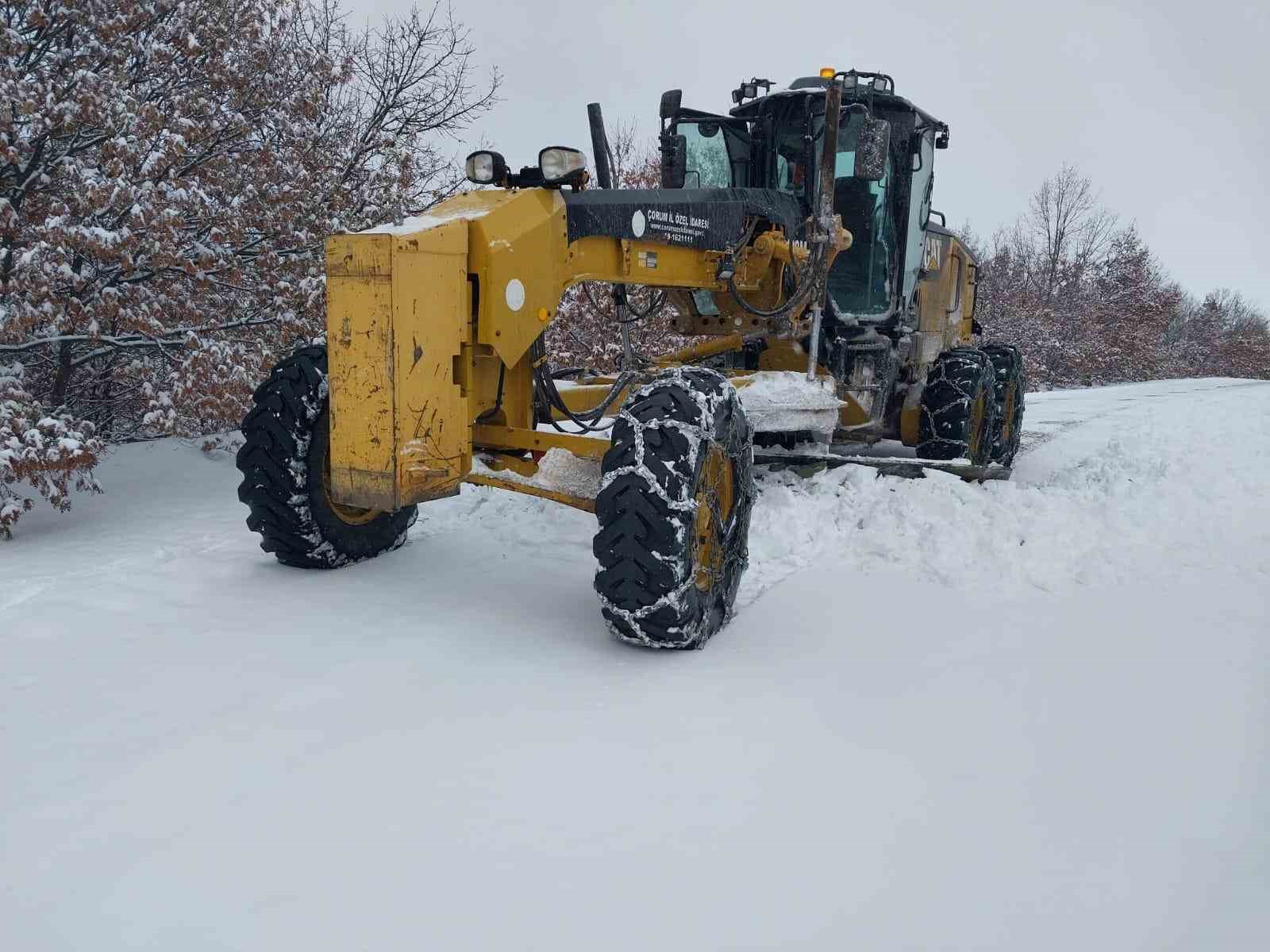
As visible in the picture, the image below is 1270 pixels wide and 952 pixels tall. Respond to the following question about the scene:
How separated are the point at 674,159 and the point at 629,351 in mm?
1787

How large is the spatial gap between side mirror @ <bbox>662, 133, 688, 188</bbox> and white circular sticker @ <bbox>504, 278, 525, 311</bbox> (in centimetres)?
322

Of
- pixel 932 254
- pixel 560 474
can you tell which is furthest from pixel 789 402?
pixel 932 254

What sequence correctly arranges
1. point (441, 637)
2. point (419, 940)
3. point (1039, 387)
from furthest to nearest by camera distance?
point (1039, 387) → point (441, 637) → point (419, 940)

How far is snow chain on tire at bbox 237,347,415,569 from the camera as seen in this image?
4.71 metres

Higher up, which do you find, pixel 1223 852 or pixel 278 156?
pixel 278 156

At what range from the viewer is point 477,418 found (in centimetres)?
470

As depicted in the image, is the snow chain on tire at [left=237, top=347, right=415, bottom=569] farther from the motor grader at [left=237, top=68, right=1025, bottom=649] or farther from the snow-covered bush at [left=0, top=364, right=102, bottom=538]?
the snow-covered bush at [left=0, top=364, right=102, bottom=538]

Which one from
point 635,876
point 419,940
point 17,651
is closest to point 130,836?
point 419,940

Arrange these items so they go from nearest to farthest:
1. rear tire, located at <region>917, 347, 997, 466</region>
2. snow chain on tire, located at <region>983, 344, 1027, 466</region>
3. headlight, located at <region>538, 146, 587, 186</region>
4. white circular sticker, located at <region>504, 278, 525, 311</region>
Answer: white circular sticker, located at <region>504, 278, 525, 311</region> → headlight, located at <region>538, 146, 587, 186</region> → rear tire, located at <region>917, 347, 997, 466</region> → snow chain on tire, located at <region>983, 344, 1027, 466</region>

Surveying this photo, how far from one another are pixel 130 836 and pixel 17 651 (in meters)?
1.71

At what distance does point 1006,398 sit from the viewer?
30.7 ft

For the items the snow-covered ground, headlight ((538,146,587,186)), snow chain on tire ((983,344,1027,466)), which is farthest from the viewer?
snow chain on tire ((983,344,1027,466))

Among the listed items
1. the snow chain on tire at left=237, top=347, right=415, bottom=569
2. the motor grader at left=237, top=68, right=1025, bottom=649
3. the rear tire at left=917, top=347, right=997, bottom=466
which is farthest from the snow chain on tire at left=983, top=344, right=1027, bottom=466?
the snow chain on tire at left=237, top=347, right=415, bottom=569

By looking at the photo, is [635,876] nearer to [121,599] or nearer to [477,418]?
[477,418]
